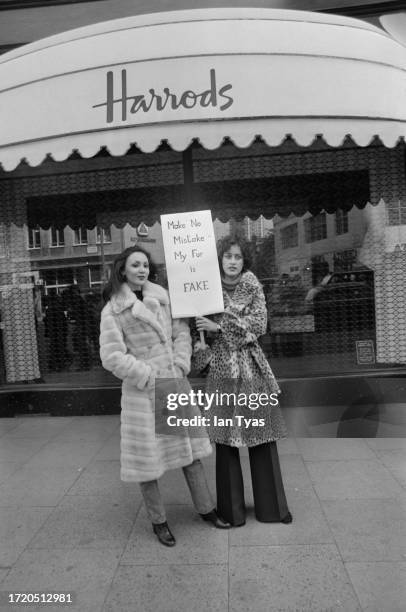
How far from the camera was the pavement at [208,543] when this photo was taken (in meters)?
2.80

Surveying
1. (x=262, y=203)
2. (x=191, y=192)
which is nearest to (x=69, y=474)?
(x=191, y=192)

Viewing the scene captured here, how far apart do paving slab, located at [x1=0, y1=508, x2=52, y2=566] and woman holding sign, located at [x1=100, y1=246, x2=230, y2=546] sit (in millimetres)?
836

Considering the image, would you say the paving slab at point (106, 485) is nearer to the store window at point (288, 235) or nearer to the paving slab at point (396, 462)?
the paving slab at point (396, 462)

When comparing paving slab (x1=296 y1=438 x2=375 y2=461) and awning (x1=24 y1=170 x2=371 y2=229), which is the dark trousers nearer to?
paving slab (x1=296 y1=438 x2=375 y2=461)

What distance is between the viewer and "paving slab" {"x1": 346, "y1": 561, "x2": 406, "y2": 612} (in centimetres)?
267

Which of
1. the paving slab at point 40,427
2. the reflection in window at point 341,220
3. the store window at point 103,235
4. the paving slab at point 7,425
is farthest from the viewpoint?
the store window at point 103,235

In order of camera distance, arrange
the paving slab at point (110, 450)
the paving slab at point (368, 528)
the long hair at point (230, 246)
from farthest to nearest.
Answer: the paving slab at point (110, 450) < the long hair at point (230, 246) < the paving slab at point (368, 528)

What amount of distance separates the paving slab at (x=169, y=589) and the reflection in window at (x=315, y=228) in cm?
431

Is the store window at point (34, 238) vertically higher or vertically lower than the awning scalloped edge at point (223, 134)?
lower

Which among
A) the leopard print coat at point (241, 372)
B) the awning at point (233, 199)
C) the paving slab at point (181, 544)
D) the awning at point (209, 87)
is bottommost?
the paving slab at point (181, 544)

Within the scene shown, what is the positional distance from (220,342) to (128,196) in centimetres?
353

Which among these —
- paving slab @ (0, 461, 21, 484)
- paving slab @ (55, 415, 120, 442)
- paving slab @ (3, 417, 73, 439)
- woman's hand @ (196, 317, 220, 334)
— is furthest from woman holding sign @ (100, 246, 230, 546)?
paving slab @ (3, 417, 73, 439)

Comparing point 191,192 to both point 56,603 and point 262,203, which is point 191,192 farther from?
point 56,603

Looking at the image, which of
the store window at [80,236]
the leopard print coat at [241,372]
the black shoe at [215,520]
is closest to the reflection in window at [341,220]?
the store window at [80,236]
